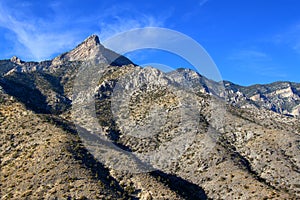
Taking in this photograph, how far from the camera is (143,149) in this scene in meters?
110

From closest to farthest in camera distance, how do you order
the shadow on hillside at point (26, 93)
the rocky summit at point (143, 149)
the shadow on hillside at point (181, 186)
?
1. the rocky summit at point (143, 149)
2. the shadow on hillside at point (181, 186)
3. the shadow on hillside at point (26, 93)

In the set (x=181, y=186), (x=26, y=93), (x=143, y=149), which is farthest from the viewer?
(x=26, y=93)

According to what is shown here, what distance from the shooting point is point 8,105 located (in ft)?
399

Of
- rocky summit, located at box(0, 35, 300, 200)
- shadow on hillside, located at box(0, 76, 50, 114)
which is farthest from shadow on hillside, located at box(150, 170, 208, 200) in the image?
shadow on hillside, located at box(0, 76, 50, 114)

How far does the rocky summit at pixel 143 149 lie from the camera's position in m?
80.2

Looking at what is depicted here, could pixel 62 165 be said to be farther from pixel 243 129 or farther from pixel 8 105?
pixel 243 129

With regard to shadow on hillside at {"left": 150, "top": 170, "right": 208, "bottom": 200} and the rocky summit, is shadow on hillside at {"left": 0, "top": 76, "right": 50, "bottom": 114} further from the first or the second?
shadow on hillside at {"left": 150, "top": 170, "right": 208, "bottom": 200}

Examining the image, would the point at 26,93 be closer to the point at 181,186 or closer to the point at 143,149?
A: the point at 143,149

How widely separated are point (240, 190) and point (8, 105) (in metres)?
75.1

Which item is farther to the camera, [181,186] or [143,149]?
[143,149]

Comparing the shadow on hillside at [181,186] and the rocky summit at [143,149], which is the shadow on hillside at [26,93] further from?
the shadow on hillside at [181,186]

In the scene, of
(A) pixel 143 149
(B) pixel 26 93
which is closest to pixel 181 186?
(A) pixel 143 149

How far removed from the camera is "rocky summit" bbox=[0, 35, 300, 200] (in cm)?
8025

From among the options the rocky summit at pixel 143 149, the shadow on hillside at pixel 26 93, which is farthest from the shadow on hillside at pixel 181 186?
the shadow on hillside at pixel 26 93
